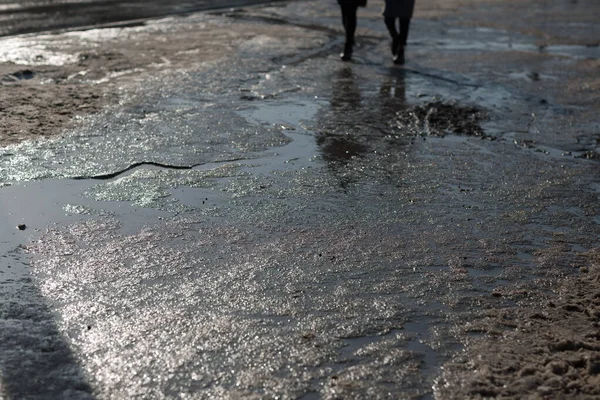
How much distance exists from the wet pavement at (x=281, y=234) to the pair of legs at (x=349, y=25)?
6.06 ft

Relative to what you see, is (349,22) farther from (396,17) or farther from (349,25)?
(396,17)

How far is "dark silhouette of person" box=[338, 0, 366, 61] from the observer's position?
35.7 ft

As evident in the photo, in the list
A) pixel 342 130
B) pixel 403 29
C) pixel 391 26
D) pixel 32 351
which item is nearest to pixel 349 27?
pixel 391 26

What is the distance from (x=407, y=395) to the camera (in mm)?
3406

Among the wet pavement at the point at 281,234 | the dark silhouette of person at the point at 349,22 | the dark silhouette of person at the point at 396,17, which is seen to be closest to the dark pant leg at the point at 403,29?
the dark silhouette of person at the point at 396,17

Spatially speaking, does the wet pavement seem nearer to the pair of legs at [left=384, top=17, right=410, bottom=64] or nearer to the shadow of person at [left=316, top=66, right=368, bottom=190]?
the shadow of person at [left=316, top=66, right=368, bottom=190]

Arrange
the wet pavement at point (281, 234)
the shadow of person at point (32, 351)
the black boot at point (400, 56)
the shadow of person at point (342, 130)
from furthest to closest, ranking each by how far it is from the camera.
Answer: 1. the black boot at point (400, 56)
2. the shadow of person at point (342, 130)
3. the wet pavement at point (281, 234)
4. the shadow of person at point (32, 351)

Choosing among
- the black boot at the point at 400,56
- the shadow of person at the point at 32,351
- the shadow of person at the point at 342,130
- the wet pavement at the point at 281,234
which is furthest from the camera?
the black boot at the point at 400,56

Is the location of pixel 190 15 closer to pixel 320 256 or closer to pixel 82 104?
pixel 82 104

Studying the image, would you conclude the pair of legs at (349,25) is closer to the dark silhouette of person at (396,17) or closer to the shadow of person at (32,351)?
the dark silhouette of person at (396,17)

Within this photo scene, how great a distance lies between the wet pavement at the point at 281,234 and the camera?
3641 millimetres

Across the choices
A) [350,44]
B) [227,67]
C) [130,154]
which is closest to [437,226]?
[130,154]

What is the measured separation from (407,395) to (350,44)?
26.1 ft

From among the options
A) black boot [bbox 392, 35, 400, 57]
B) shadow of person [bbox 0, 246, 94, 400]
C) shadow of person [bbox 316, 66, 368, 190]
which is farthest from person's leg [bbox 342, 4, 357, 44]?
shadow of person [bbox 0, 246, 94, 400]
